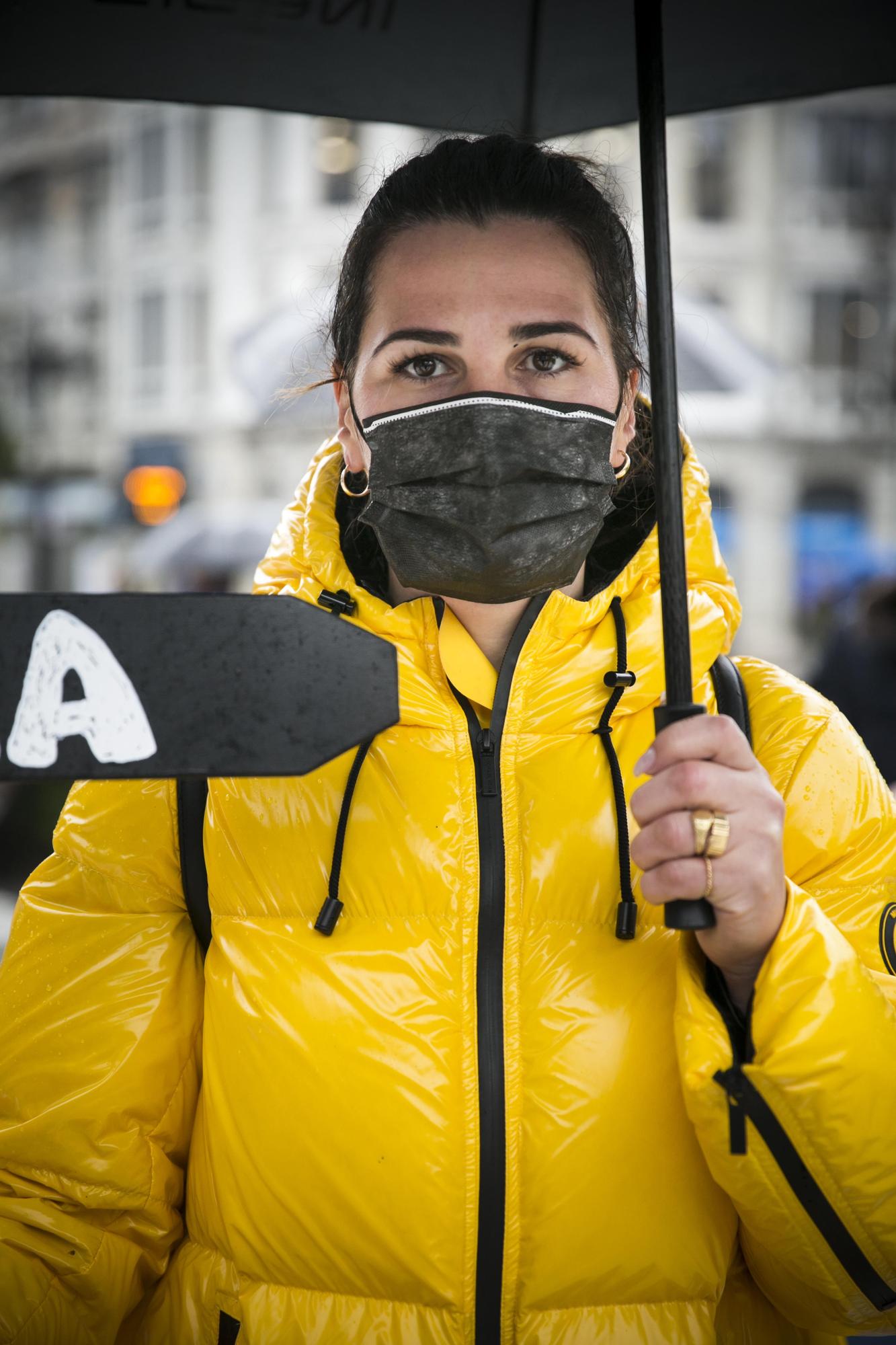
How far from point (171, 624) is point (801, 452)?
2603cm

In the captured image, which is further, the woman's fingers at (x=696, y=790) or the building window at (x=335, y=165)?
the building window at (x=335, y=165)

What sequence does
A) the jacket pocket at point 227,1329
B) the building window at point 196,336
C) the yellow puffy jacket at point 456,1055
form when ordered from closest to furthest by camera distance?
the yellow puffy jacket at point 456,1055
the jacket pocket at point 227,1329
the building window at point 196,336

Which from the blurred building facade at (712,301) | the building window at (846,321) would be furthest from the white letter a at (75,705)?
the building window at (846,321)

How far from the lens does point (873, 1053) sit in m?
1.37

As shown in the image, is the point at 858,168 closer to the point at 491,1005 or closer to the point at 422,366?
the point at 422,366

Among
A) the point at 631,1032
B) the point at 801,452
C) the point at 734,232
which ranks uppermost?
the point at 734,232

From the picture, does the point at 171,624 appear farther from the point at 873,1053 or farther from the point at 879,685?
the point at 879,685

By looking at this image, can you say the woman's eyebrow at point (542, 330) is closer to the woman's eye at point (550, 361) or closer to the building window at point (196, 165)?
the woman's eye at point (550, 361)

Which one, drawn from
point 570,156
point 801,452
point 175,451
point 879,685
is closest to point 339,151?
point 175,451

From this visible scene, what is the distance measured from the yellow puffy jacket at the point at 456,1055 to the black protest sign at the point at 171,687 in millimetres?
358

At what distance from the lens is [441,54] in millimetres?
1889

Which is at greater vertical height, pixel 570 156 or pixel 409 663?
pixel 570 156

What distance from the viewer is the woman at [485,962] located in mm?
1375

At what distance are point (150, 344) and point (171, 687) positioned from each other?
28.2 m
